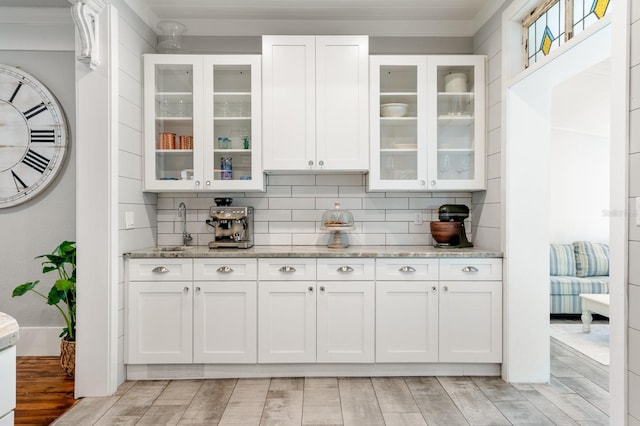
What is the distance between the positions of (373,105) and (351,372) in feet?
6.63

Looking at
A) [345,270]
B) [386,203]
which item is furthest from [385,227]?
[345,270]

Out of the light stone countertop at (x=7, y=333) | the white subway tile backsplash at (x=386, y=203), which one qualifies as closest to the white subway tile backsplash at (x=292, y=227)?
the white subway tile backsplash at (x=386, y=203)

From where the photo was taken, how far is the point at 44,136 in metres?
3.53

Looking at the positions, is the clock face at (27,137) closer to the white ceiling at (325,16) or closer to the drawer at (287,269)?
the white ceiling at (325,16)

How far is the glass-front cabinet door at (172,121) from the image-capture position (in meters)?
3.27

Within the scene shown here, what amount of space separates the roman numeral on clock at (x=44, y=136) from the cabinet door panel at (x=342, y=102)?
222 centimetres

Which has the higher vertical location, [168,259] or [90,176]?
[90,176]

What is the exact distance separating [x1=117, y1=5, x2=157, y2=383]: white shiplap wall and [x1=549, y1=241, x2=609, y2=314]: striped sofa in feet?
14.4

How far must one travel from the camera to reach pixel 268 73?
3.27 metres

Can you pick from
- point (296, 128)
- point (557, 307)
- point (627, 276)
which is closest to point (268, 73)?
→ point (296, 128)

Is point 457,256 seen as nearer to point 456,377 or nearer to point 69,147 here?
point 456,377

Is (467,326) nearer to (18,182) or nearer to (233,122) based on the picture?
(233,122)

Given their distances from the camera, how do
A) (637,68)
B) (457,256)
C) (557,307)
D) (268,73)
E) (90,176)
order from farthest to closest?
(557,307)
(268,73)
(457,256)
(90,176)
(637,68)

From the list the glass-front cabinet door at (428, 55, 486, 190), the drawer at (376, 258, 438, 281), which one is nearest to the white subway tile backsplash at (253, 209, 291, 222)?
the drawer at (376, 258, 438, 281)
